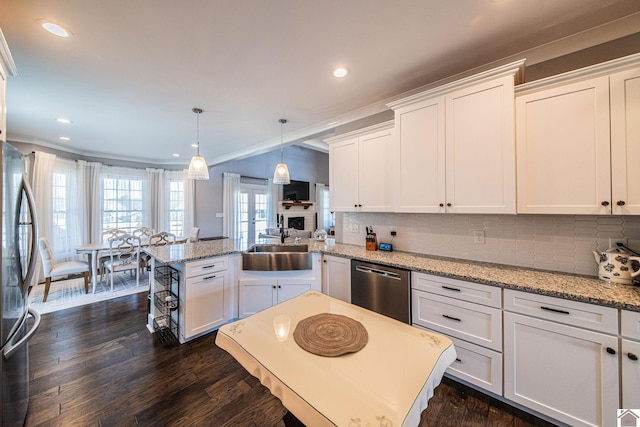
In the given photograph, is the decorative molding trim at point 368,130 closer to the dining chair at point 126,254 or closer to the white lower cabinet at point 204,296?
the white lower cabinet at point 204,296

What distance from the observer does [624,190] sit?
144 cm

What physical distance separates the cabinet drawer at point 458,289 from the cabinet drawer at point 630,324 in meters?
0.52

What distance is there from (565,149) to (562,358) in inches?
52.7

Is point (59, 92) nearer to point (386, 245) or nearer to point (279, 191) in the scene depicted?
point (386, 245)

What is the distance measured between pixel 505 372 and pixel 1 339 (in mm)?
2952

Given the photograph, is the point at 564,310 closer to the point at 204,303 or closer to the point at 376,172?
the point at 376,172

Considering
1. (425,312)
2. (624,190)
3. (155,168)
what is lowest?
(425,312)

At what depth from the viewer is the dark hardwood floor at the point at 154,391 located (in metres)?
1.58

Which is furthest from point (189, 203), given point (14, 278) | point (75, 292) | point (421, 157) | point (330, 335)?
point (330, 335)

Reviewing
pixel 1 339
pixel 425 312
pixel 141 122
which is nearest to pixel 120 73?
pixel 141 122

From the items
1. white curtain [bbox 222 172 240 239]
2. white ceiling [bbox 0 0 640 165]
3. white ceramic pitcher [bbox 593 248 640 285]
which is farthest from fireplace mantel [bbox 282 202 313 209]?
white ceramic pitcher [bbox 593 248 640 285]

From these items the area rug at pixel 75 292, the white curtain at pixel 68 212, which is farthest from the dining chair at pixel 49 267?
the white curtain at pixel 68 212

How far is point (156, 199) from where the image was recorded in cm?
592

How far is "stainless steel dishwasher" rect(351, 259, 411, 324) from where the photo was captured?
80.3 inches
